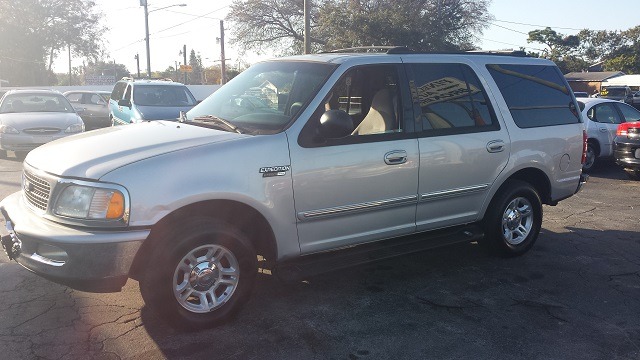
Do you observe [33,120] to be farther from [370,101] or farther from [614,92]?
[614,92]

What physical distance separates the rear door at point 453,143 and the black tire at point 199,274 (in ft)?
5.79

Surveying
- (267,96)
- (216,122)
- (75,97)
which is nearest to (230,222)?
(216,122)

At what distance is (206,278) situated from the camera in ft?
12.9

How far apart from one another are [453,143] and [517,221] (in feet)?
4.65

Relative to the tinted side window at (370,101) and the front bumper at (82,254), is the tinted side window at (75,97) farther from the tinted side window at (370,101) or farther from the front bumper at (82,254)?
the front bumper at (82,254)

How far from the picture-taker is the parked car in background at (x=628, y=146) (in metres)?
10.3

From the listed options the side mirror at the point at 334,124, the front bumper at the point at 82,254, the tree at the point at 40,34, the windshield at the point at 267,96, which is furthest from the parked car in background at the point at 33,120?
the tree at the point at 40,34

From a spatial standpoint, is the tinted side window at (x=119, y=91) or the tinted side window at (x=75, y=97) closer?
the tinted side window at (x=119, y=91)

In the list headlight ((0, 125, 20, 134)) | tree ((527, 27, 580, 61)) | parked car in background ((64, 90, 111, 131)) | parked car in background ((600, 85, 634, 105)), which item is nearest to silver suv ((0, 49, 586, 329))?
headlight ((0, 125, 20, 134))

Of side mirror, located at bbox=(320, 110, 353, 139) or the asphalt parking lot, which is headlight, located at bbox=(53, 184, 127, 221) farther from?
side mirror, located at bbox=(320, 110, 353, 139)

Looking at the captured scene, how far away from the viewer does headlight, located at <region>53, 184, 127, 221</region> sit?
11.6 feet

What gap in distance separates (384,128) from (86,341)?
2.84 meters

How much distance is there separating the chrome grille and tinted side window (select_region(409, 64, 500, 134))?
306cm

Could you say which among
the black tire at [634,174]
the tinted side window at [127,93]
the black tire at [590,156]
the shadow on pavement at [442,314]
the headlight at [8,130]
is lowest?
the shadow on pavement at [442,314]
